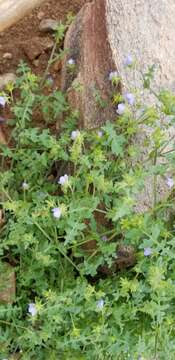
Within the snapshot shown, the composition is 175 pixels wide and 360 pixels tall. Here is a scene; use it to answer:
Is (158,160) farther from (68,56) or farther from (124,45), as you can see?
(68,56)

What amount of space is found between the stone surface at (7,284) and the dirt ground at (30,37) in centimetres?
104

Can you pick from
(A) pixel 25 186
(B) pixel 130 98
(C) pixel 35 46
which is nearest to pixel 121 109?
(B) pixel 130 98

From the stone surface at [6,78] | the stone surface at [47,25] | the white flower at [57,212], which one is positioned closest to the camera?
the white flower at [57,212]

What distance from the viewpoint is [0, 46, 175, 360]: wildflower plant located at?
2088 mm

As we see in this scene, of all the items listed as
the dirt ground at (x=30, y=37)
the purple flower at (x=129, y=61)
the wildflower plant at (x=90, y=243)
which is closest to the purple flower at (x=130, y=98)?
the wildflower plant at (x=90, y=243)

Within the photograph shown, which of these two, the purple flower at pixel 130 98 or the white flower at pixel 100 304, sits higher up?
the purple flower at pixel 130 98

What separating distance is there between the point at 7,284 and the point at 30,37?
1322mm

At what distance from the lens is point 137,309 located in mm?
2137

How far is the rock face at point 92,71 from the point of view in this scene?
249 cm

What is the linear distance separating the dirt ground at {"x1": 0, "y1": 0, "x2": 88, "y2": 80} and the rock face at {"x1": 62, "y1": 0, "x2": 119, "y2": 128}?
0.40 metres

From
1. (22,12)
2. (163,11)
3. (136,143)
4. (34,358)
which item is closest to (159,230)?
(136,143)

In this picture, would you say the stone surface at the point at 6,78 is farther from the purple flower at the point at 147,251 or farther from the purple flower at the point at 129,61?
the purple flower at the point at 147,251

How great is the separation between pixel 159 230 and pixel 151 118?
1.22ft

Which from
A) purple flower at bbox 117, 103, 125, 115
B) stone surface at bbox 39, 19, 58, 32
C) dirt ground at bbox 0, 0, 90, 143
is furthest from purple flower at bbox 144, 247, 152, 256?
stone surface at bbox 39, 19, 58, 32
